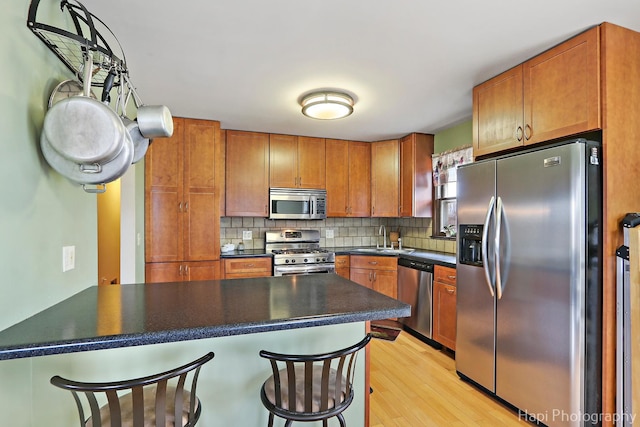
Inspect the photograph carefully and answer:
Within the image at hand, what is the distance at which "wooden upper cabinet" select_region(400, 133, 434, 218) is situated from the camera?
407cm

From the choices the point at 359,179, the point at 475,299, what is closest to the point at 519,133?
the point at 475,299

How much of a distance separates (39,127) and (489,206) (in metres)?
2.48

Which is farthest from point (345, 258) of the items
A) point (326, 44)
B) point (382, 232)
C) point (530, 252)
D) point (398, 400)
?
point (326, 44)

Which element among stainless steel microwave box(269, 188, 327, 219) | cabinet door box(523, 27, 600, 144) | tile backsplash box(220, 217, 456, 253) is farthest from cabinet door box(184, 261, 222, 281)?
cabinet door box(523, 27, 600, 144)

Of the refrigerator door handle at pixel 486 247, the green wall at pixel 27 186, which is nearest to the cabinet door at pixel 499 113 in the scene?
the refrigerator door handle at pixel 486 247

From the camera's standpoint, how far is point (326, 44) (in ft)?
6.50

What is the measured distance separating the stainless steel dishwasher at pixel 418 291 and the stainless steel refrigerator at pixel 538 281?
0.82 metres

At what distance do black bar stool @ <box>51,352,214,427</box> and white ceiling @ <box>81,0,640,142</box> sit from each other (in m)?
1.64

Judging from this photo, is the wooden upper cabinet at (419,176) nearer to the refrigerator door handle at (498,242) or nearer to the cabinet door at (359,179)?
the cabinet door at (359,179)

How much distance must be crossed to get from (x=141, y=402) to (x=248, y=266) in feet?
9.23

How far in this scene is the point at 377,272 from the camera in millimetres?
4035

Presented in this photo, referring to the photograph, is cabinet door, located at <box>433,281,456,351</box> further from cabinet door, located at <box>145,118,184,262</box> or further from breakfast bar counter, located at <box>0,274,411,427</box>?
cabinet door, located at <box>145,118,184,262</box>

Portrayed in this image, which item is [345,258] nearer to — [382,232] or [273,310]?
[382,232]

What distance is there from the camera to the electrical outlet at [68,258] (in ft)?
4.67
